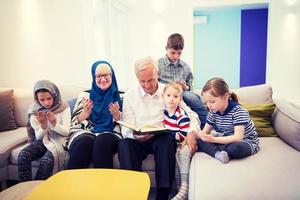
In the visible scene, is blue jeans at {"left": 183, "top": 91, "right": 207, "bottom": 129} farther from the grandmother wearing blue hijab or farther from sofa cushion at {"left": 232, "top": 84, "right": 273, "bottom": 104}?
the grandmother wearing blue hijab

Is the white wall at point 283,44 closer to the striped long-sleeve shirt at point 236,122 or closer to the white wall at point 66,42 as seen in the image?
the white wall at point 66,42

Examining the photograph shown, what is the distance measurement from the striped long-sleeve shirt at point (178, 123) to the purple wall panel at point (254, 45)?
170 inches

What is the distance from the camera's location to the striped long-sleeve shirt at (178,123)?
203 centimetres

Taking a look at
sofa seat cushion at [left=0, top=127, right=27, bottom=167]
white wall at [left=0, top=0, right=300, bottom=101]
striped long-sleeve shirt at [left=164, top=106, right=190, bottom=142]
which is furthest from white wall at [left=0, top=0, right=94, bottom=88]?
striped long-sleeve shirt at [left=164, top=106, right=190, bottom=142]

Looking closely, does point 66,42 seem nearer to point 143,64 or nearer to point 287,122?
point 143,64

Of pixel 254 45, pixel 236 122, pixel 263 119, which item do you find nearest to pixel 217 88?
pixel 236 122

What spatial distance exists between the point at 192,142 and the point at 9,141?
141 centimetres

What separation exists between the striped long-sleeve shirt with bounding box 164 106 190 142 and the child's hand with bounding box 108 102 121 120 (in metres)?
0.35

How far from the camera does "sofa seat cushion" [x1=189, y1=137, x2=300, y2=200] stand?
1.35 metres

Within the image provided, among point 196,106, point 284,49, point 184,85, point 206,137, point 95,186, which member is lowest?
point 95,186

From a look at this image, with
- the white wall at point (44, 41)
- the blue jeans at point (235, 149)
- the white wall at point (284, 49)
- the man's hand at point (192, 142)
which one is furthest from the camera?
the white wall at point (284, 49)

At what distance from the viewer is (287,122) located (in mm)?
1968

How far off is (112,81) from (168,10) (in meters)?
2.99

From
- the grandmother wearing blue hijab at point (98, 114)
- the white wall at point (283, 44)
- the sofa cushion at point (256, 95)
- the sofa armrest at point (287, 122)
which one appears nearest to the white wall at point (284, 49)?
the white wall at point (283, 44)
